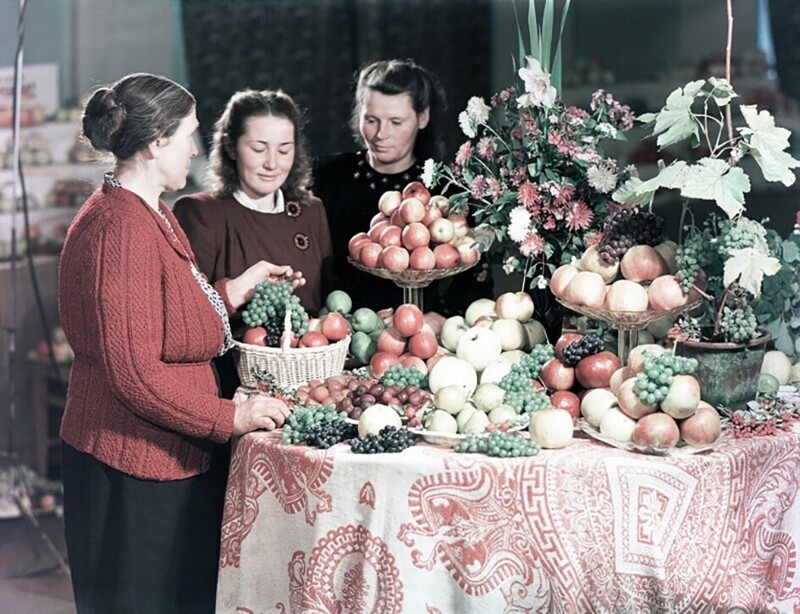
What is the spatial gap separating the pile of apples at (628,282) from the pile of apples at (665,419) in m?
0.19

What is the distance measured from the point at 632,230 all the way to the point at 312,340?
2.82ft

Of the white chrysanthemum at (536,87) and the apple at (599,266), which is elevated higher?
the white chrysanthemum at (536,87)

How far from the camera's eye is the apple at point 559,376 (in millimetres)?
2645

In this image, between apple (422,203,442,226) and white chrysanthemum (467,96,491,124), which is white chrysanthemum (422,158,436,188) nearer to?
apple (422,203,442,226)

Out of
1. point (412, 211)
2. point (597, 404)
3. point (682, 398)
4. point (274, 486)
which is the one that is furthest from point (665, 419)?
point (412, 211)

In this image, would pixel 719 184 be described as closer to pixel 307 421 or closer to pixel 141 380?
pixel 307 421

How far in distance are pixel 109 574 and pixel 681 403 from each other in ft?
4.91

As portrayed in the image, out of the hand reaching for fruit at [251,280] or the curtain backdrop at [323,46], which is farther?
the curtain backdrop at [323,46]

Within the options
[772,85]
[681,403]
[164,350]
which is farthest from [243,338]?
[772,85]

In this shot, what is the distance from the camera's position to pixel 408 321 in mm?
2891

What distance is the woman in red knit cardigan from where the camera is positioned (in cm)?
254

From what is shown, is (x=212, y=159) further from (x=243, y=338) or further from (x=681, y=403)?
(x=681, y=403)

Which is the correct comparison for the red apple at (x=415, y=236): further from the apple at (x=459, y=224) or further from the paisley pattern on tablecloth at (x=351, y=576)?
the paisley pattern on tablecloth at (x=351, y=576)

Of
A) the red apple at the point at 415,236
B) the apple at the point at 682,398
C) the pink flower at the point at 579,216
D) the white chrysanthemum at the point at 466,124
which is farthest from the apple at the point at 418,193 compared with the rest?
the apple at the point at 682,398
